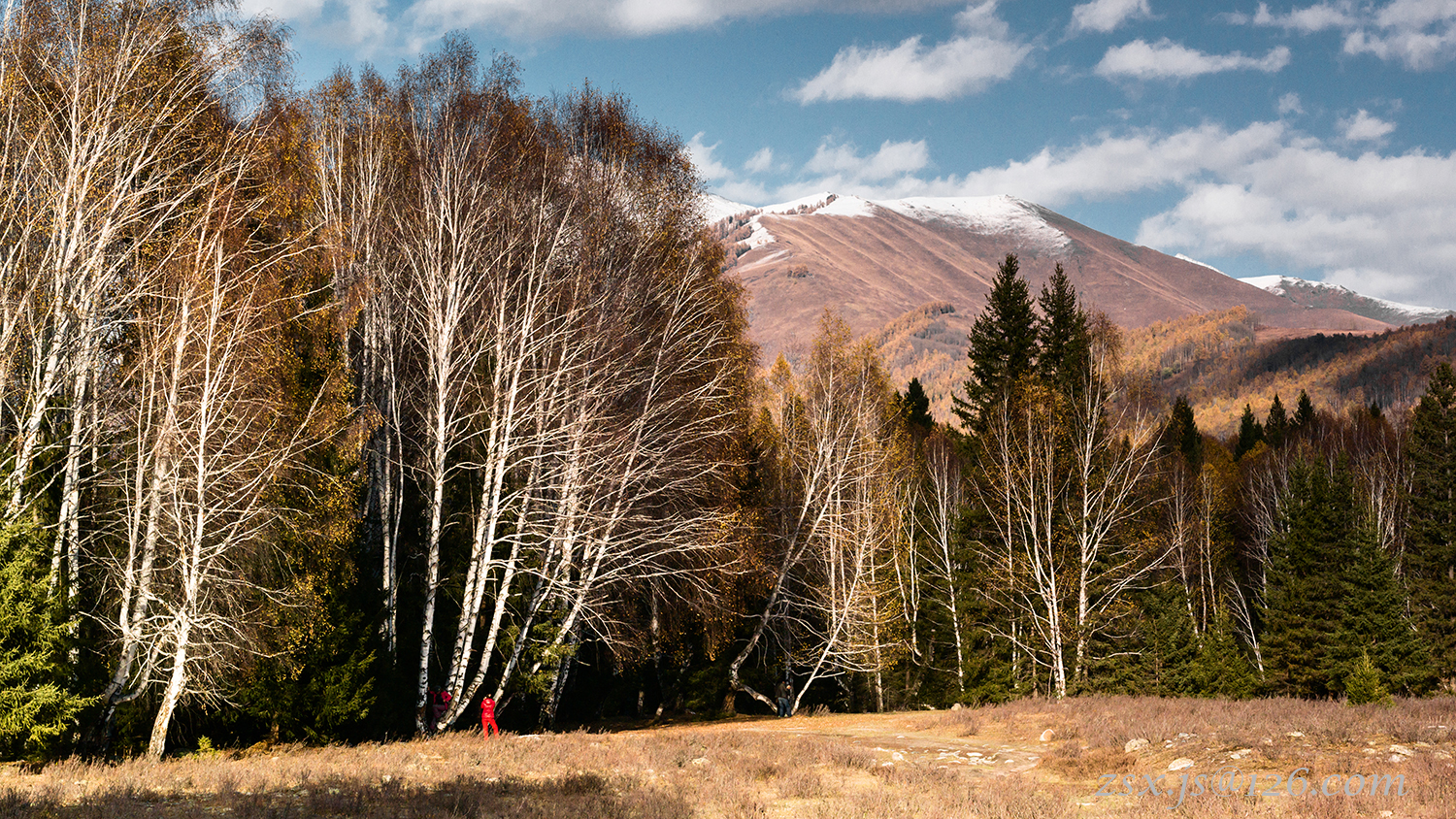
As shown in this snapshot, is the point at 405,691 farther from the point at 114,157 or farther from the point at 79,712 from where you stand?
the point at 114,157

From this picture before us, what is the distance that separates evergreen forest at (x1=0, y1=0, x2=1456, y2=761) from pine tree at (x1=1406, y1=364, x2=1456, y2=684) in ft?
15.3

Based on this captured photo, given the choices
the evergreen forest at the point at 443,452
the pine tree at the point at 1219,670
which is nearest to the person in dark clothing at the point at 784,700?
the evergreen forest at the point at 443,452

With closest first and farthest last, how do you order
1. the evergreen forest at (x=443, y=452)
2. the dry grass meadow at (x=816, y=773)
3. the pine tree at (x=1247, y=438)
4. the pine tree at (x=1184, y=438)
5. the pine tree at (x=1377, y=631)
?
the dry grass meadow at (x=816, y=773) < the evergreen forest at (x=443, y=452) < the pine tree at (x=1377, y=631) < the pine tree at (x=1184, y=438) < the pine tree at (x=1247, y=438)

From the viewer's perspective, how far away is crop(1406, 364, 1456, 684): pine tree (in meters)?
37.8

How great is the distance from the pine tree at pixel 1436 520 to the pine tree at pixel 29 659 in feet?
155

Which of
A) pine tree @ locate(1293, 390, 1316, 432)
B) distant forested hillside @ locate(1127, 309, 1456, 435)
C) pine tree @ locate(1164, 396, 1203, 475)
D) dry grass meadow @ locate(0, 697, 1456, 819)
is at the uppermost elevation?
distant forested hillside @ locate(1127, 309, 1456, 435)

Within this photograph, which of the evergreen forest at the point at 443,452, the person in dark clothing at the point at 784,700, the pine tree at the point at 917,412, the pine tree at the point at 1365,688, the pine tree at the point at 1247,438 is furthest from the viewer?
the pine tree at the point at 1247,438

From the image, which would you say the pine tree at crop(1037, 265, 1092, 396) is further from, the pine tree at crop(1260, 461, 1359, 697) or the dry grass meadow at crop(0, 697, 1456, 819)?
the dry grass meadow at crop(0, 697, 1456, 819)

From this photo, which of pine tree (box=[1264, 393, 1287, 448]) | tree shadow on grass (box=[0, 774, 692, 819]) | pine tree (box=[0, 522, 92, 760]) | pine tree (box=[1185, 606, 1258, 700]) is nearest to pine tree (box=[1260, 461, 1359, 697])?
pine tree (box=[1185, 606, 1258, 700])

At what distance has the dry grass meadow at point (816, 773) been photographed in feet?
31.7

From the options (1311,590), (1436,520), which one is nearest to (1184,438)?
(1436,520)

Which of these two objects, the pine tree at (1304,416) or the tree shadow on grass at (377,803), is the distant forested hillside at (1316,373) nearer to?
the pine tree at (1304,416)

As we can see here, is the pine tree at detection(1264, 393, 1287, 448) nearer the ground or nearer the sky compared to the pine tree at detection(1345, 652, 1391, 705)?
nearer the sky

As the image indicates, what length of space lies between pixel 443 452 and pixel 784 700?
571 inches
